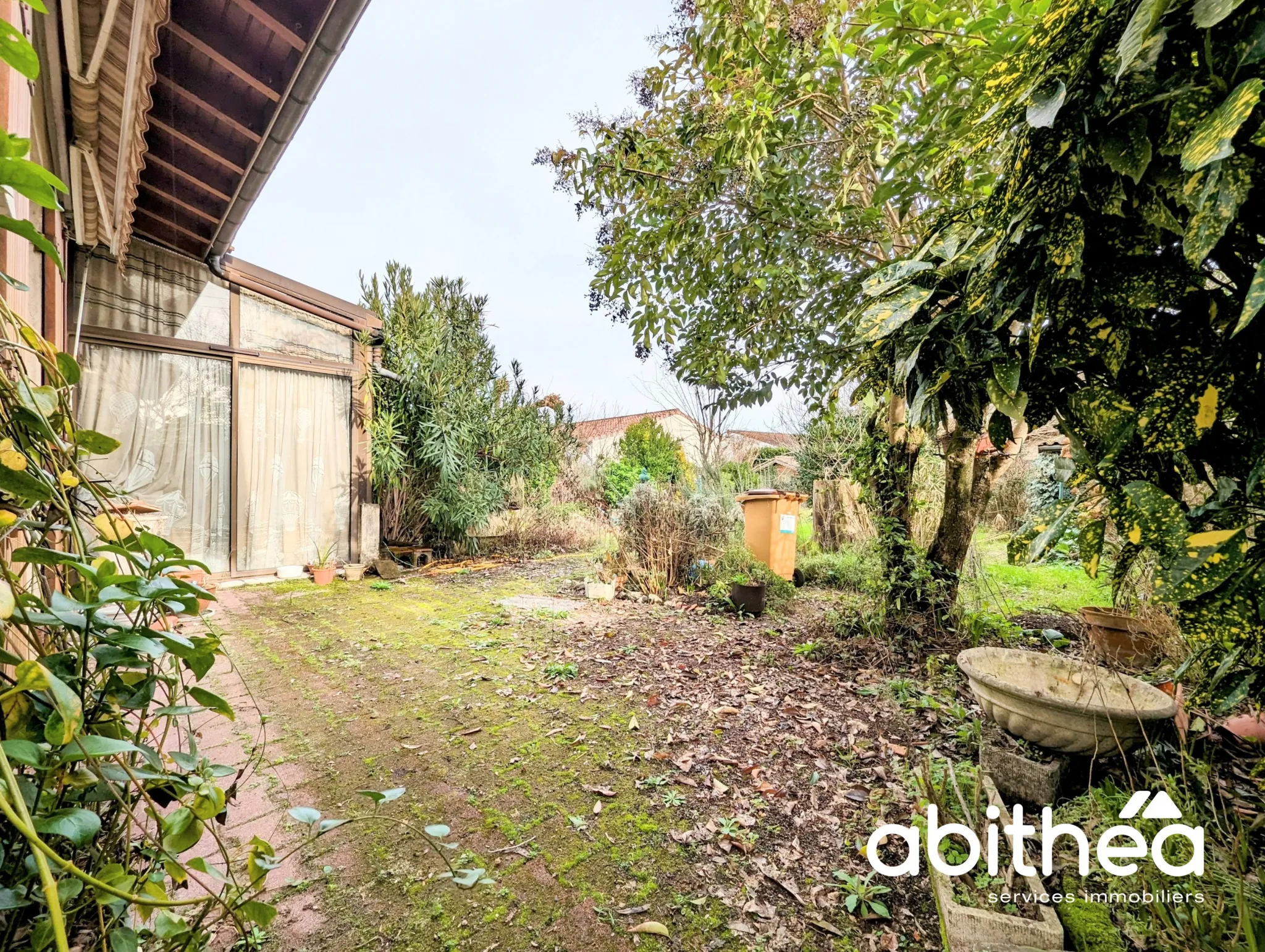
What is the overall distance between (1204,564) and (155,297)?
7.68 meters

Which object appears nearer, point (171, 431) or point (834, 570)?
point (171, 431)

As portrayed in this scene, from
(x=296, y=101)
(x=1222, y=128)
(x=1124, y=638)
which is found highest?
(x=296, y=101)

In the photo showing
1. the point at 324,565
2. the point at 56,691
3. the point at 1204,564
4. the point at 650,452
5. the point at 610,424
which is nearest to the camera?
the point at 56,691

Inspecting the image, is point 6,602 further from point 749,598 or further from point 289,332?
point 289,332

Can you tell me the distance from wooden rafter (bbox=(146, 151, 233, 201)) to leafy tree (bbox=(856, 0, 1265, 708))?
545 centimetres

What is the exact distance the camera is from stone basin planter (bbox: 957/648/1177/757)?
1798 millimetres

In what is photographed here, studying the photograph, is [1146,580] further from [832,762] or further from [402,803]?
[402,803]

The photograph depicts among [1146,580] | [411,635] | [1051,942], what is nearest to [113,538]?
[1051,942]

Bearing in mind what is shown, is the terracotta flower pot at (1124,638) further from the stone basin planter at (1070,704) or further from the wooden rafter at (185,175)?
the wooden rafter at (185,175)

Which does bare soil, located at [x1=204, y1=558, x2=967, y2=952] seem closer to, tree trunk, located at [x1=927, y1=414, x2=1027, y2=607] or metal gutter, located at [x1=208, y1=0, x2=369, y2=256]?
tree trunk, located at [x1=927, y1=414, x2=1027, y2=607]

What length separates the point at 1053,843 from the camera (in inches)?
65.0

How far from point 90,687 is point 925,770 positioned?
7.82 feet

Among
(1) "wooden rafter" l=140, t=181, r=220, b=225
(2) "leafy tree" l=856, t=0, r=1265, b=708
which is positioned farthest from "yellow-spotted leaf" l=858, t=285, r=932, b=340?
(1) "wooden rafter" l=140, t=181, r=220, b=225

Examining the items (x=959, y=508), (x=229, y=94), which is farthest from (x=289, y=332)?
(x=959, y=508)
